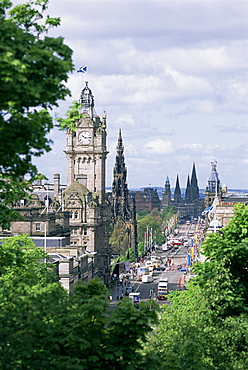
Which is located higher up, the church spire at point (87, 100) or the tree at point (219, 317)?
the church spire at point (87, 100)

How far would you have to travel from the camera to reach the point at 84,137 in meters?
138

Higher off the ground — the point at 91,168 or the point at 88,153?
the point at 88,153

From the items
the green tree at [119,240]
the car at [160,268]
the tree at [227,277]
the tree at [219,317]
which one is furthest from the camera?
the green tree at [119,240]

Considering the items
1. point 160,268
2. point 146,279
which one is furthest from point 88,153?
point 160,268

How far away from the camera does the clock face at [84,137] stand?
449ft

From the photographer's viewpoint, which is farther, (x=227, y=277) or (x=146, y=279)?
(x=146, y=279)

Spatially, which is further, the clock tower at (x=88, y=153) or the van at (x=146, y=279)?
the van at (x=146, y=279)

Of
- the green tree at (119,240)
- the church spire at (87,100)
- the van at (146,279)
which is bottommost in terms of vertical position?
the van at (146,279)

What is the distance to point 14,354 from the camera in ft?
73.4

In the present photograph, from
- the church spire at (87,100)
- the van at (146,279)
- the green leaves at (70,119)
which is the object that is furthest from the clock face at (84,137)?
the green leaves at (70,119)

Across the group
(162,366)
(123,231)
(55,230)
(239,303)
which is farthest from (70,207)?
(162,366)

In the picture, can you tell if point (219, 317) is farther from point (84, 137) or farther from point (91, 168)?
point (84, 137)

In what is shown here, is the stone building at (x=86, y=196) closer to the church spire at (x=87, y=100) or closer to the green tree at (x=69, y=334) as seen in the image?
the church spire at (x=87, y=100)

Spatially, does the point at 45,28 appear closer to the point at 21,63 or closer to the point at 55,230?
the point at 21,63
